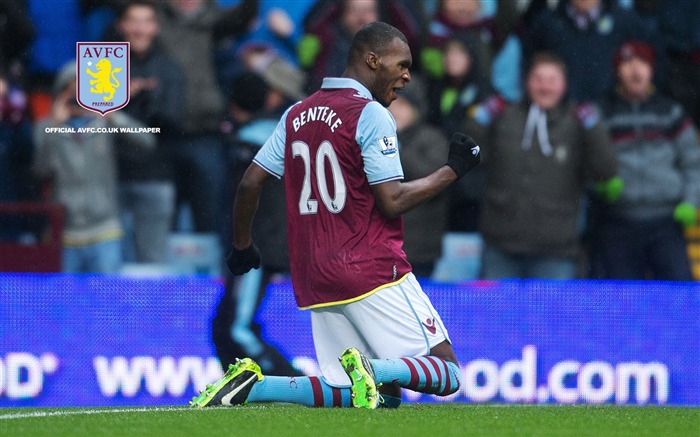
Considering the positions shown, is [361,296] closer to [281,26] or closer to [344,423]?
[344,423]

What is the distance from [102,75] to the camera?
8914mm

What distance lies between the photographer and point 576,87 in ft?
29.9

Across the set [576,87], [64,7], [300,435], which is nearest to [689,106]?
[576,87]

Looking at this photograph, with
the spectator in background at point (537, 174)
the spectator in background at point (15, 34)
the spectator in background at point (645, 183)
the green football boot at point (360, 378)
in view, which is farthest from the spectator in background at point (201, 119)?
the green football boot at point (360, 378)

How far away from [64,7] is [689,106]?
14.1ft

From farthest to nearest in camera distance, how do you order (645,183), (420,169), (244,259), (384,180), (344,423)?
(645,183), (420,169), (244,259), (384,180), (344,423)

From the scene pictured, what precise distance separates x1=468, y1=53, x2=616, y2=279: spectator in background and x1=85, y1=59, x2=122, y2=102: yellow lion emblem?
238 cm

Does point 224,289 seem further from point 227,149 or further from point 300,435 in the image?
point 300,435

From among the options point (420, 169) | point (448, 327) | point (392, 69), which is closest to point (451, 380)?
point (392, 69)

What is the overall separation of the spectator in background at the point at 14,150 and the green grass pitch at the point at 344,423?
3113 mm

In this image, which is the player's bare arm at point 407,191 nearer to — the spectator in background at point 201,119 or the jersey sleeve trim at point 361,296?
the jersey sleeve trim at point 361,296

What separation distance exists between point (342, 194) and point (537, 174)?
3.50 meters

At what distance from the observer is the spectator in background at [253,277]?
8.79 m

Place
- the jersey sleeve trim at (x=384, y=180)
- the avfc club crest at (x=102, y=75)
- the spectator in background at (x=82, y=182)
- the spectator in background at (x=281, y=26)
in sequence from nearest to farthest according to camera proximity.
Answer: the jersey sleeve trim at (x=384, y=180) → the spectator in background at (x=82, y=182) → the avfc club crest at (x=102, y=75) → the spectator in background at (x=281, y=26)
